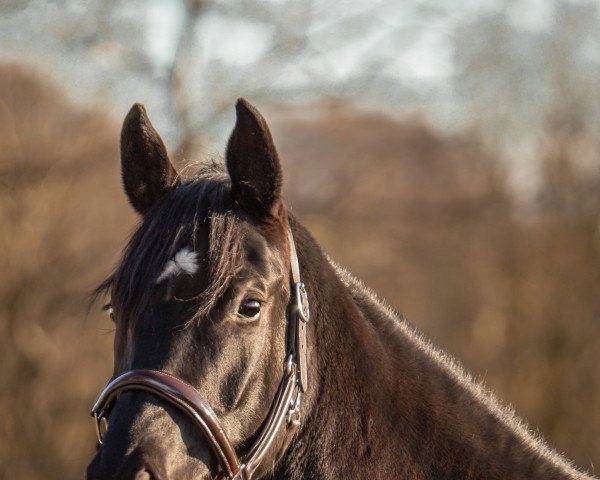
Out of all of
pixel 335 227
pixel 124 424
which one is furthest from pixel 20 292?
pixel 124 424

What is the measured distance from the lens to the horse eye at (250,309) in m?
3.35

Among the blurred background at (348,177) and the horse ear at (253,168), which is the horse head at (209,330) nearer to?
the horse ear at (253,168)

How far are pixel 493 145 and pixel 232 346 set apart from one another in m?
15.9

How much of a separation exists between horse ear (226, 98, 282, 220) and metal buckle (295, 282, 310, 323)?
32 centimetres

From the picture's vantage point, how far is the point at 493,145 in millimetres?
18406

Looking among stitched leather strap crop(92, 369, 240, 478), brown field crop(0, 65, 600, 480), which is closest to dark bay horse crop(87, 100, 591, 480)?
stitched leather strap crop(92, 369, 240, 478)

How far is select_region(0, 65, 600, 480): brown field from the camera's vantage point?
1239 cm

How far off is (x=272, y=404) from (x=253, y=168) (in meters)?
0.94

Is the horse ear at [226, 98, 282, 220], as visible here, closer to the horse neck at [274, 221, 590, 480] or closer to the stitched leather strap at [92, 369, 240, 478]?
the horse neck at [274, 221, 590, 480]

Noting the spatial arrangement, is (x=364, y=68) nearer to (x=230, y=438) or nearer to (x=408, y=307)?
(x=230, y=438)

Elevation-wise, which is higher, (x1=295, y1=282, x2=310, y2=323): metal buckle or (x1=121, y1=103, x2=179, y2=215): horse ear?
(x1=121, y1=103, x2=179, y2=215): horse ear

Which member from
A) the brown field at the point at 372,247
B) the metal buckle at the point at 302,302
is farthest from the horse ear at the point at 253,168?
the brown field at the point at 372,247

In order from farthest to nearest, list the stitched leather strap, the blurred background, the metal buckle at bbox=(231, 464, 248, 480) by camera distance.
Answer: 1. the blurred background
2. the metal buckle at bbox=(231, 464, 248, 480)
3. the stitched leather strap

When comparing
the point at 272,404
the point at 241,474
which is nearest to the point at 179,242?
the point at 272,404
